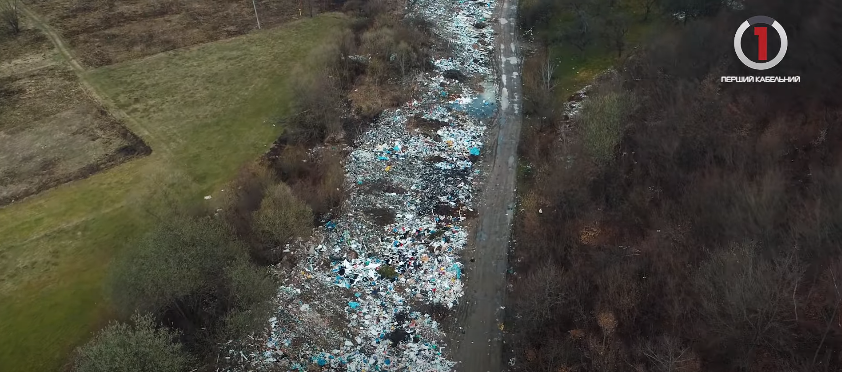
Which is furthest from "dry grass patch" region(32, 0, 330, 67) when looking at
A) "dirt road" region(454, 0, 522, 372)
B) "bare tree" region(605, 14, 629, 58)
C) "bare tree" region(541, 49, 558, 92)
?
"bare tree" region(605, 14, 629, 58)

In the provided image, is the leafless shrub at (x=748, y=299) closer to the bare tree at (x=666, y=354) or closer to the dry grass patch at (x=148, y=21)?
the bare tree at (x=666, y=354)

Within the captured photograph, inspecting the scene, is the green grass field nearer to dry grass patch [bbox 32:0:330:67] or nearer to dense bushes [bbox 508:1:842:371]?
dry grass patch [bbox 32:0:330:67]

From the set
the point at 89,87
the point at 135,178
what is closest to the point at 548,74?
the point at 135,178

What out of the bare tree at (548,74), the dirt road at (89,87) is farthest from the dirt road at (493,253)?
the dirt road at (89,87)

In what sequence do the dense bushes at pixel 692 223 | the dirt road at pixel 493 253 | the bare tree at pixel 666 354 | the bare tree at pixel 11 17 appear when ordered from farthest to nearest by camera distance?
the bare tree at pixel 11 17
the dirt road at pixel 493 253
the dense bushes at pixel 692 223
the bare tree at pixel 666 354

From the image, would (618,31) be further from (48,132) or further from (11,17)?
(11,17)
